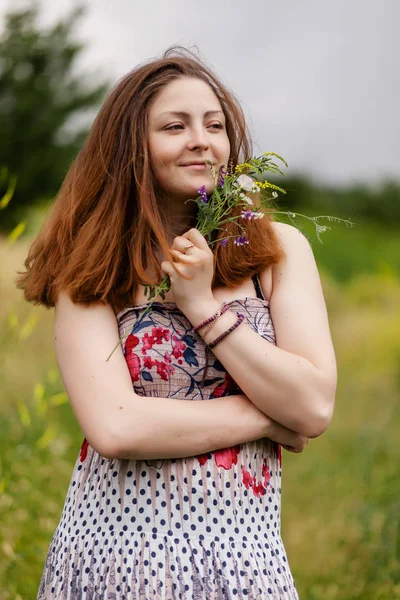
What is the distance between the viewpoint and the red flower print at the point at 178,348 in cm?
204

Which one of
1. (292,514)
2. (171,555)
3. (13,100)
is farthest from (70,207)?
(13,100)

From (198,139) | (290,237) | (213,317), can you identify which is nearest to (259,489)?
(213,317)

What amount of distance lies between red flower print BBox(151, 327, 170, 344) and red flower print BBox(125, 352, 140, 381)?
0.06 m

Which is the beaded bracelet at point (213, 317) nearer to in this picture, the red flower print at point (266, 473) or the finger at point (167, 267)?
the finger at point (167, 267)

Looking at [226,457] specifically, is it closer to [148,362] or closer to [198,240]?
[148,362]

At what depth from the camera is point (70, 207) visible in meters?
2.23

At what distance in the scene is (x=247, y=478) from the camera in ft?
6.62

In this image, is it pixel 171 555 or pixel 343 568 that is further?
pixel 343 568

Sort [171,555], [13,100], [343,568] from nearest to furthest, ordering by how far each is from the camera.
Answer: [171,555]
[343,568]
[13,100]

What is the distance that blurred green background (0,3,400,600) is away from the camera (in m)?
3.57

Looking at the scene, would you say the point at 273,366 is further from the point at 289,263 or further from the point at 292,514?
the point at 292,514

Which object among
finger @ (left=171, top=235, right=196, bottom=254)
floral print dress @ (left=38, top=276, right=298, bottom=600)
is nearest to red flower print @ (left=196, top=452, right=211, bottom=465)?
floral print dress @ (left=38, top=276, right=298, bottom=600)

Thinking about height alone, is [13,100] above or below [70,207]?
below

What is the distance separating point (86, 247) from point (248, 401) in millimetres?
544
